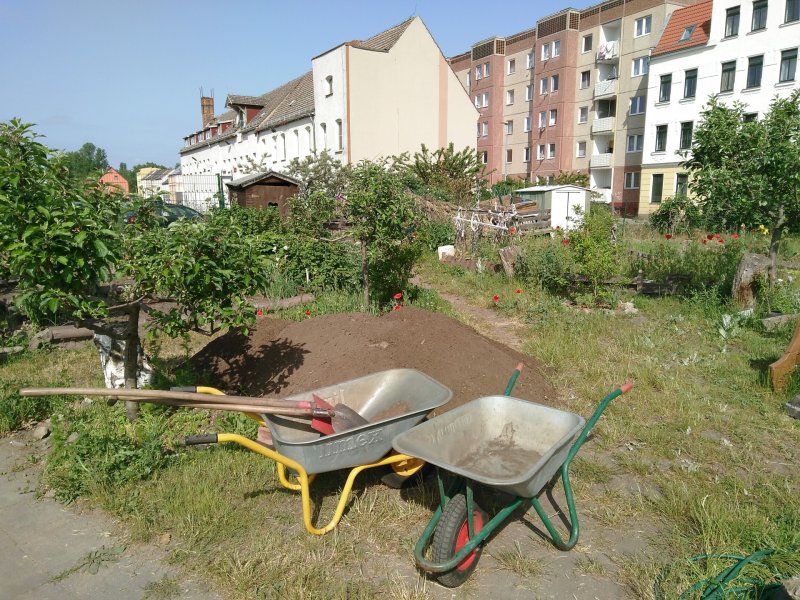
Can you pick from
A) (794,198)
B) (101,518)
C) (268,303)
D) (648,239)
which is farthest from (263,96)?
(101,518)

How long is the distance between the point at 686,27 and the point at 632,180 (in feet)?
29.7

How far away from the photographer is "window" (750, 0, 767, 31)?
26.3 metres

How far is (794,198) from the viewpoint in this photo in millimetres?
7922

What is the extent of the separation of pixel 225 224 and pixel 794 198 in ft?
25.1

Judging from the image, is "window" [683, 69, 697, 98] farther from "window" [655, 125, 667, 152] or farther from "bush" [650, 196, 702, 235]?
"bush" [650, 196, 702, 235]

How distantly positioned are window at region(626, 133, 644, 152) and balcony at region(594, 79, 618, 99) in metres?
3.26

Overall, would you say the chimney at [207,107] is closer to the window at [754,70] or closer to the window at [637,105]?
the window at [637,105]

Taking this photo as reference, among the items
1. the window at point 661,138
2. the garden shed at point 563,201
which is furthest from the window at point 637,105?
the garden shed at point 563,201

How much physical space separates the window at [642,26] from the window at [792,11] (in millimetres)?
9792

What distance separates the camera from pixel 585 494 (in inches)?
156

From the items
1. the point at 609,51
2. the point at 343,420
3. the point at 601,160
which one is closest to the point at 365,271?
the point at 343,420

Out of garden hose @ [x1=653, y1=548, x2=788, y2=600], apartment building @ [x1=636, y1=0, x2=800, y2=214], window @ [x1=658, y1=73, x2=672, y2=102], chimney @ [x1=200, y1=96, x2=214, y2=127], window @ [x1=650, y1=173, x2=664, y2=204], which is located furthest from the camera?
chimney @ [x1=200, y1=96, x2=214, y2=127]

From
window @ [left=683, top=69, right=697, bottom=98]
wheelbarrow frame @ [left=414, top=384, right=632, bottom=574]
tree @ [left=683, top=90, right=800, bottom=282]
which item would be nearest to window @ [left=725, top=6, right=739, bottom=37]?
window @ [left=683, top=69, right=697, bottom=98]

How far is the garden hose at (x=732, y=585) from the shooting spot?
2777 millimetres
